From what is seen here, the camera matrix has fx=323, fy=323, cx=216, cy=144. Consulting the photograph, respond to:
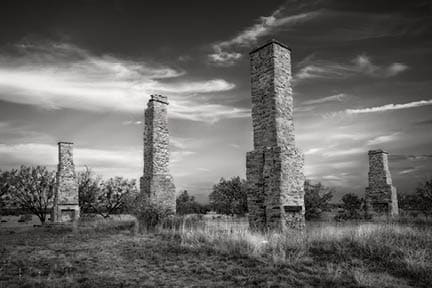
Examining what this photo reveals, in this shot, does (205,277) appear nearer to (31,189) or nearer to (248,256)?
(248,256)

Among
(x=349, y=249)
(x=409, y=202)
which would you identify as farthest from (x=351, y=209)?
(x=349, y=249)

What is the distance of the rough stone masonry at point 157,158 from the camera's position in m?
16.8

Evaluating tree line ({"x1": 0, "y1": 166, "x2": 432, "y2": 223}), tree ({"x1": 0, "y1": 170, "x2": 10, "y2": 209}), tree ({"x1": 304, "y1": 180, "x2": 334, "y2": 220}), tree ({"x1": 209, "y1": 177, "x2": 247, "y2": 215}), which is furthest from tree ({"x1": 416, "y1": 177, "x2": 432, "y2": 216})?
tree ({"x1": 0, "y1": 170, "x2": 10, "y2": 209})

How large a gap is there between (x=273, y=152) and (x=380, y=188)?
1537 cm

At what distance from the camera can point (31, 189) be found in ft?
87.8

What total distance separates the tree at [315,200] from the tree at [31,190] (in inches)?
819

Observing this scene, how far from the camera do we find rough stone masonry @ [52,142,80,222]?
22797 millimetres

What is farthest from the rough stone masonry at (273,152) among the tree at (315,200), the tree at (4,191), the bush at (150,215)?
the tree at (4,191)

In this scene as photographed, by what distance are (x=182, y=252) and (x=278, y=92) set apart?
257 inches

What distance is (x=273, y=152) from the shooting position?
11383mm

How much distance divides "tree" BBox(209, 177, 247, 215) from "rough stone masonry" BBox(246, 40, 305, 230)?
19.7 meters

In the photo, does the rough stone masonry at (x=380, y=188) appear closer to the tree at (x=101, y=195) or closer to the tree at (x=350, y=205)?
the tree at (x=350, y=205)

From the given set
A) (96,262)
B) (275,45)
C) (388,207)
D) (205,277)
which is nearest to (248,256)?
(205,277)

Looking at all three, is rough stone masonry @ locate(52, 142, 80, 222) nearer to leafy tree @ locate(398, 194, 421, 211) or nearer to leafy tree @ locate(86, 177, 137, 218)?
leafy tree @ locate(86, 177, 137, 218)
